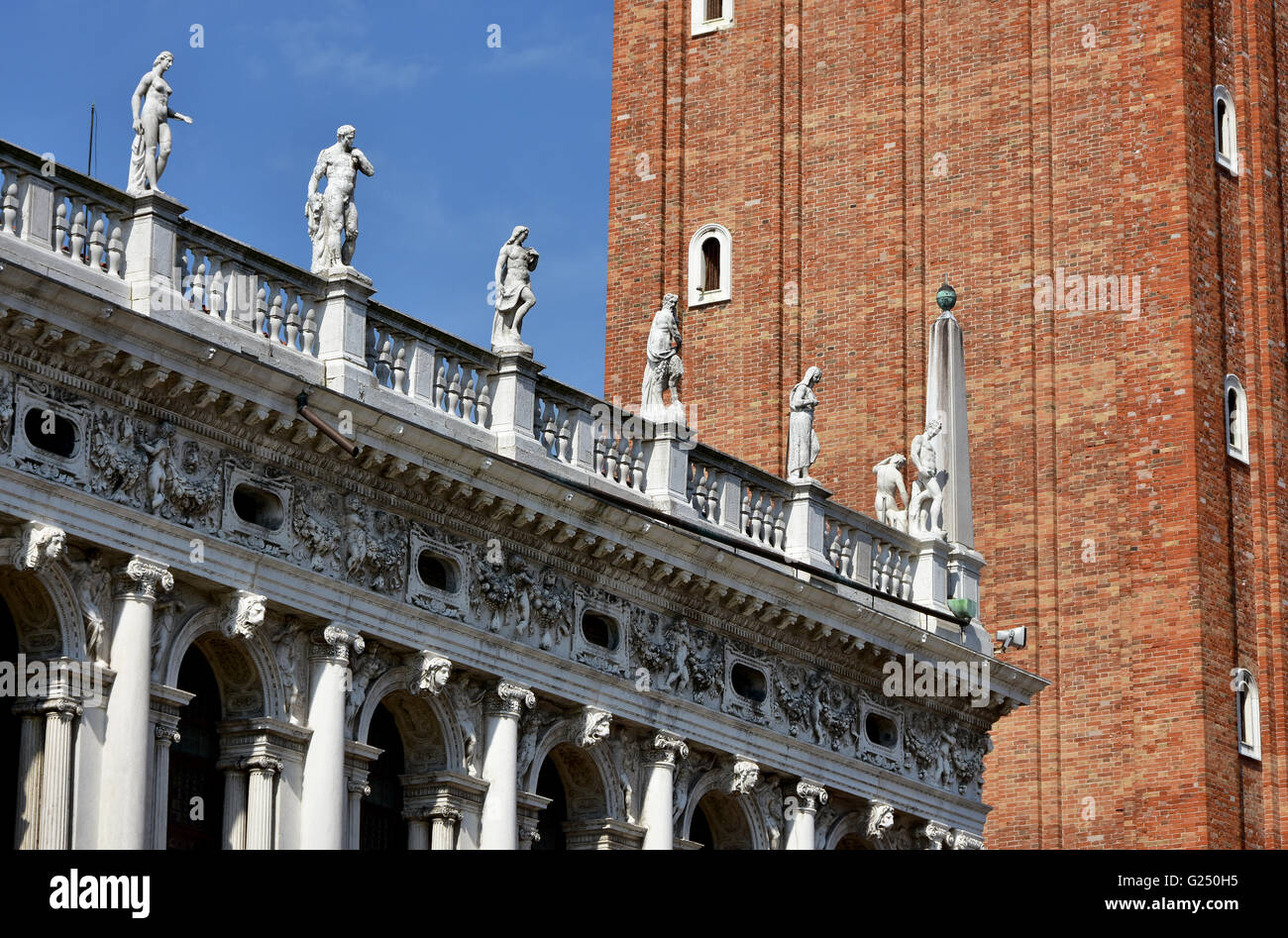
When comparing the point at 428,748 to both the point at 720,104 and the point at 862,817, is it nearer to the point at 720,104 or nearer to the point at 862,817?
the point at 862,817

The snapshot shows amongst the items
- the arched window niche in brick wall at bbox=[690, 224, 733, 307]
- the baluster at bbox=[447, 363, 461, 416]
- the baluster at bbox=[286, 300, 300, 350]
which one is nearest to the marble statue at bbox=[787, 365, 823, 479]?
the baluster at bbox=[447, 363, 461, 416]

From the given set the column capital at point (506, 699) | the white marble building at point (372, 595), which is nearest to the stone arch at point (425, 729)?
the white marble building at point (372, 595)

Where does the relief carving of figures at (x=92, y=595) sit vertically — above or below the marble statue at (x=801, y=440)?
below

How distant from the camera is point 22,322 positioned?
27.0 meters

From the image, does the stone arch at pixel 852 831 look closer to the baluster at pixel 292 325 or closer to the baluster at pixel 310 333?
the baluster at pixel 310 333

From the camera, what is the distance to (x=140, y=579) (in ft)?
92.3

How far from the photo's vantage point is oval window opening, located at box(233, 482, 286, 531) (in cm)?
2948

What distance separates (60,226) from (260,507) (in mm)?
3253

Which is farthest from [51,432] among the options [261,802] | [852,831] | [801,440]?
[852,831]

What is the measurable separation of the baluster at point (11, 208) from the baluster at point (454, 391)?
5.75 m

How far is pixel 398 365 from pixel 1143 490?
1784cm

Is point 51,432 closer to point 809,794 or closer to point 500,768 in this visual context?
point 500,768

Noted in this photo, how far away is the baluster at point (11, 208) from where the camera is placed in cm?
2762
